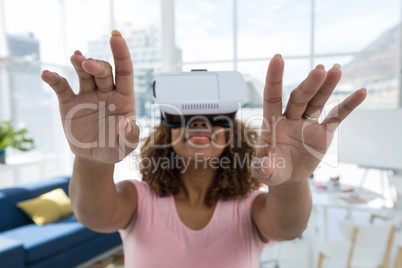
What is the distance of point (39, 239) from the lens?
2.48m

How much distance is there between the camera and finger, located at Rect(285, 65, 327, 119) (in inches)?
22.8

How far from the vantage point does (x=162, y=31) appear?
5145 mm

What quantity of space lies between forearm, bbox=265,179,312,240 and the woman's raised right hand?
422 mm

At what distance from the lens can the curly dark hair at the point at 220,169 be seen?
1.03 meters

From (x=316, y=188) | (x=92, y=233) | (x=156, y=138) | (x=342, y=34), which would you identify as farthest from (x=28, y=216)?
(x=342, y=34)

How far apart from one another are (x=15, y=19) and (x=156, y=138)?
4.50 meters

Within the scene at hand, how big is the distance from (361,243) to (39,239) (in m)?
2.57

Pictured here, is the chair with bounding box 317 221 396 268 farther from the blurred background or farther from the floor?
the blurred background

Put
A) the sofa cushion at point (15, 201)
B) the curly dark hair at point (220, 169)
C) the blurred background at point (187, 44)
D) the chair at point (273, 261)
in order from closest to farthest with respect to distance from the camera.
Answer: the curly dark hair at point (220, 169)
the sofa cushion at point (15, 201)
the chair at point (273, 261)
the blurred background at point (187, 44)

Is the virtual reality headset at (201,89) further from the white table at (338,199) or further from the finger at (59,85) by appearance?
the white table at (338,199)

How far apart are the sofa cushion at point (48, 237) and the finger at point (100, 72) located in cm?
233

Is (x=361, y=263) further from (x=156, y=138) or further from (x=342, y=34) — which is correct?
(x=342, y=34)

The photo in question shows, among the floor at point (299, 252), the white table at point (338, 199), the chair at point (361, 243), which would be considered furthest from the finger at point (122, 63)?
the floor at point (299, 252)

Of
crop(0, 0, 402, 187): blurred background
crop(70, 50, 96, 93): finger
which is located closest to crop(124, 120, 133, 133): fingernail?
crop(70, 50, 96, 93): finger
